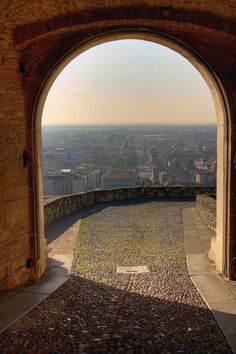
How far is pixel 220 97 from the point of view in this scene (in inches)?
297

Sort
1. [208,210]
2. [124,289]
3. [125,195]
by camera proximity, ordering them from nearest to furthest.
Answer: [124,289]
[208,210]
[125,195]

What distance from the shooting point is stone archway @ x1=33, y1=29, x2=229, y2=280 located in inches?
293

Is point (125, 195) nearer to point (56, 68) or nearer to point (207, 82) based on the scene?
point (207, 82)

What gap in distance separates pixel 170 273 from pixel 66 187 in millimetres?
23622

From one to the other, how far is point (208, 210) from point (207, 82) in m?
4.92

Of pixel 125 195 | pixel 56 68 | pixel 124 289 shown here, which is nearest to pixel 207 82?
pixel 56 68

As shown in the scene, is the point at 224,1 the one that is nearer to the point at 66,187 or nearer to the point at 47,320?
the point at 47,320

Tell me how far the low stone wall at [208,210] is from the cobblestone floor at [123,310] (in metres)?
1.34

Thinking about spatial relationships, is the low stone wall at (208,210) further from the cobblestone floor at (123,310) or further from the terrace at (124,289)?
the cobblestone floor at (123,310)

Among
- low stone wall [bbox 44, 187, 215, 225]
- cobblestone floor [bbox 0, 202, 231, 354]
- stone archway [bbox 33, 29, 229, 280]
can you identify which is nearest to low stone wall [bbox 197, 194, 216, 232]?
cobblestone floor [bbox 0, 202, 231, 354]

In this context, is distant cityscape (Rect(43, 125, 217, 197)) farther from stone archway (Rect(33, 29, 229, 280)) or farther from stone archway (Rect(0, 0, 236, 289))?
stone archway (Rect(0, 0, 236, 289))

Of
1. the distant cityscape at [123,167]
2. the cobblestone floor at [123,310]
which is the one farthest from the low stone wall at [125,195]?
the cobblestone floor at [123,310]

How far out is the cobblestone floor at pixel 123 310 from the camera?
5.03 m

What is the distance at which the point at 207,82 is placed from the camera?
7887 mm
